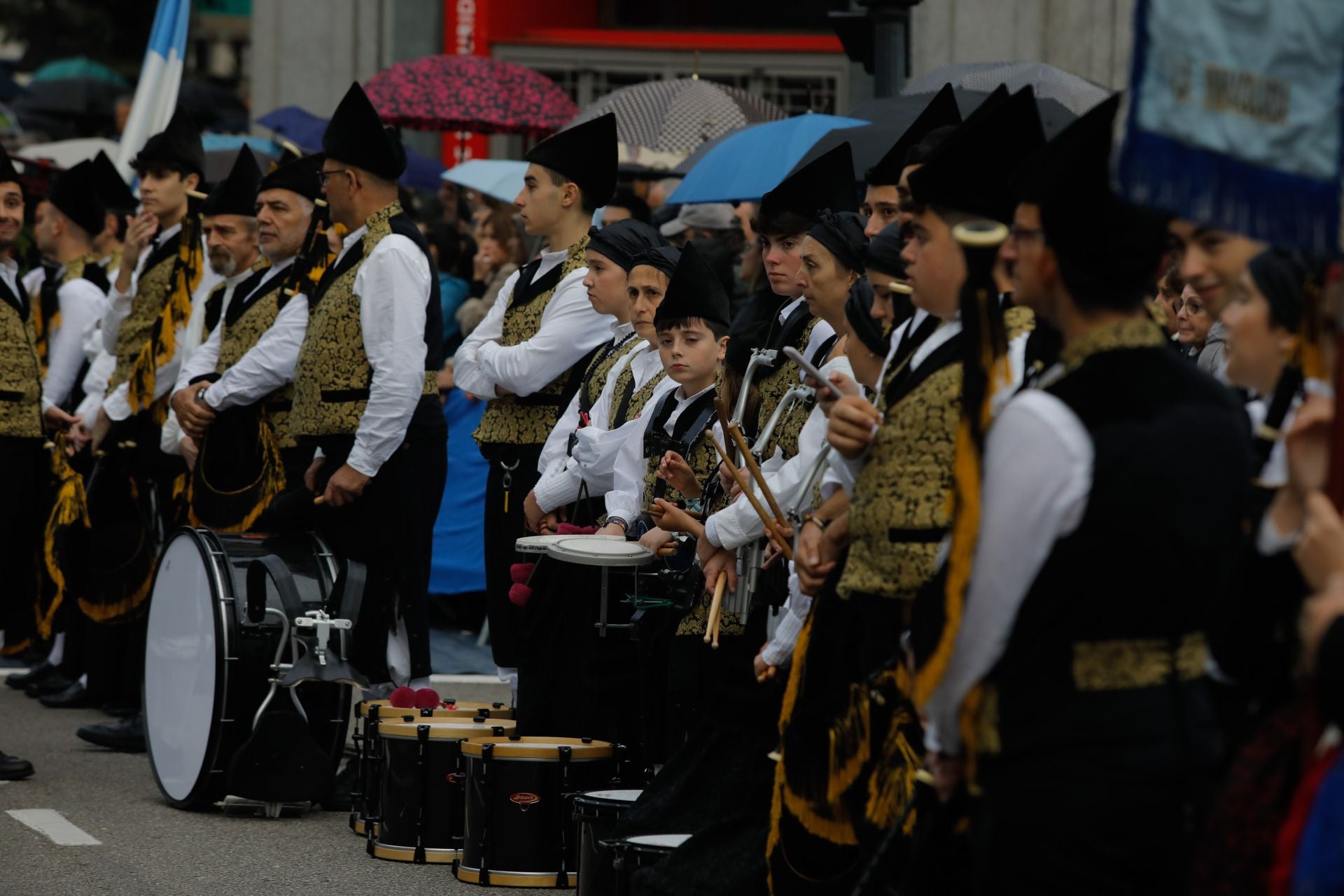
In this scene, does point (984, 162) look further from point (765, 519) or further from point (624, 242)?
point (624, 242)

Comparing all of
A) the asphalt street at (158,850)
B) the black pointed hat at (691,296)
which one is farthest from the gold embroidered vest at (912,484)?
the asphalt street at (158,850)

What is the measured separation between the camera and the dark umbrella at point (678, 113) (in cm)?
1280

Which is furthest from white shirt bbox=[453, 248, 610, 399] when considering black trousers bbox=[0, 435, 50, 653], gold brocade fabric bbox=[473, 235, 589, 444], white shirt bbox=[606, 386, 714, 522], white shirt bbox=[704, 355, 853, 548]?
black trousers bbox=[0, 435, 50, 653]

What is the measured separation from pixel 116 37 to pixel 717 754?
88.3 ft

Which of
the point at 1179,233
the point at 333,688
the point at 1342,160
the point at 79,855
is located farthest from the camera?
the point at 333,688

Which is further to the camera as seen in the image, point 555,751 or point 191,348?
point 191,348

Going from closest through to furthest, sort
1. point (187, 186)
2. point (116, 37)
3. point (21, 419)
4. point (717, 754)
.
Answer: point (717, 754) → point (21, 419) → point (187, 186) → point (116, 37)

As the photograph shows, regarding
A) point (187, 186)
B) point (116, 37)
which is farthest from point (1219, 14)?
point (116, 37)

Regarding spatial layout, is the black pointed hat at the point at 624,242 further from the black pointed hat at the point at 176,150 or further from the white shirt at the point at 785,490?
the black pointed hat at the point at 176,150

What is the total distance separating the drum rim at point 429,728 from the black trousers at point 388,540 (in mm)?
1015

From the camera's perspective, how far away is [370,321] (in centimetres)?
784

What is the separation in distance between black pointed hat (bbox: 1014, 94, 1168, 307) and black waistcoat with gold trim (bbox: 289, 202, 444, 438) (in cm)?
469

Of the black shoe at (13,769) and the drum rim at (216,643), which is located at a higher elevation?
the drum rim at (216,643)

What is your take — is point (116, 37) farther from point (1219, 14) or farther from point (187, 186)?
point (1219, 14)
